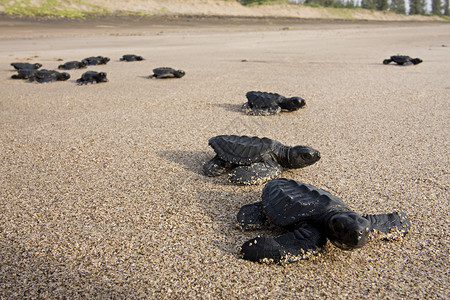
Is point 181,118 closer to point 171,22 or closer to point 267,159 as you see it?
point 267,159

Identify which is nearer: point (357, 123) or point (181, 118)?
point (357, 123)

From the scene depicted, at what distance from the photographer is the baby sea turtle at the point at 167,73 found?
6.74 m

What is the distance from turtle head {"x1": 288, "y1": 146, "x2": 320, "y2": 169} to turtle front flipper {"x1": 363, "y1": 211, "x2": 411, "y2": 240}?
2.58 feet

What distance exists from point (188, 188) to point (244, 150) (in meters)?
0.54

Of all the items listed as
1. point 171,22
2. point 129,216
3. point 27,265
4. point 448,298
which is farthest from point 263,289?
point 171,22

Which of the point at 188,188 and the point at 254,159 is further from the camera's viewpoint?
the point at 254,159

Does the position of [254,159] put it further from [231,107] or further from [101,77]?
[101,77]

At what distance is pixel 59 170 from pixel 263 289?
209 centimetres

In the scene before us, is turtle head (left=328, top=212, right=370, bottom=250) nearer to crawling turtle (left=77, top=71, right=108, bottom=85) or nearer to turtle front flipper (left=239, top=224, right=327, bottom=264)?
turtle front flipper (left=239, top=224, right=327, bottom=264)

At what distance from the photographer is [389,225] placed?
79.9 inches

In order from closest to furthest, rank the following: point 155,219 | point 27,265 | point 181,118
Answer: point 27,265
point 155,219
point 181,118

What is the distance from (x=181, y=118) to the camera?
4.45 metres

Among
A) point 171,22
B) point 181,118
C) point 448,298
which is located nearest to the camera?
point 448,298

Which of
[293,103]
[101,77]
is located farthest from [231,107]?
[101,77]
